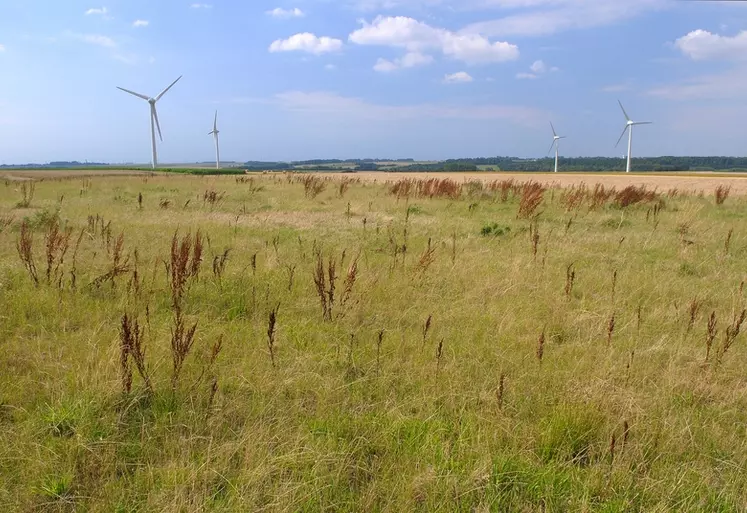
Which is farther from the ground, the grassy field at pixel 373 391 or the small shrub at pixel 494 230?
the small shrub at pixel 494 230

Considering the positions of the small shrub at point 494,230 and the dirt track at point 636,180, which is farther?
the dirt track at point 636,180

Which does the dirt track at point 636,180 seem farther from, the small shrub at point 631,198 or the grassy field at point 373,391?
the grassy field at point 373,391

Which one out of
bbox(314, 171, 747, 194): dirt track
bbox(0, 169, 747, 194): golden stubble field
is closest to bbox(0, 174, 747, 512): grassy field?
bbox(0, 169, 747, 194): golden stubble field

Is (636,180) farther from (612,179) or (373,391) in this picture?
(373,391)

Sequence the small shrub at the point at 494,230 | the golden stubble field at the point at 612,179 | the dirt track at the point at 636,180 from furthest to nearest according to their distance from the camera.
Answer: the golden stubble field at the point at 612,179 → the dirt track at the point at 636,180 → the small shrub at the point at 494,230

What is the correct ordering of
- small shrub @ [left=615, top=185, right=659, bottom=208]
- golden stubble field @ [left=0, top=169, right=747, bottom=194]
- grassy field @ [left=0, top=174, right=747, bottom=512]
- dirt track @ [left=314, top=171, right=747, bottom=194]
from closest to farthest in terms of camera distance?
grassy field @ [left=0, top=174, right=747, bottom=512]
small shrub @ [left=615, top=185, right=659, bottom=208]
dirt track @ [left=314, top=171, right=747, bottom=194]
golden stubble field @ [left=0, top=169, right=747, bottom=194]

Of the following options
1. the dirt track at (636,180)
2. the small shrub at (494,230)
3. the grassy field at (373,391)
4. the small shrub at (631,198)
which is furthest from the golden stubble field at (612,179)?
the grassy field at (373,391)

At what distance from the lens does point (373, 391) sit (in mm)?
3170

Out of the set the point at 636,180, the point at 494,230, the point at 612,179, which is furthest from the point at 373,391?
the point at 612,179

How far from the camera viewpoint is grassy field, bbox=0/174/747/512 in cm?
227

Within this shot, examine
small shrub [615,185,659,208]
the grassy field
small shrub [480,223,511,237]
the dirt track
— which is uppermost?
the dirt track

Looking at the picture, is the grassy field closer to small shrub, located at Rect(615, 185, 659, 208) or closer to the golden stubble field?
small shrub, located at Rect(615, 185, 659, 208)

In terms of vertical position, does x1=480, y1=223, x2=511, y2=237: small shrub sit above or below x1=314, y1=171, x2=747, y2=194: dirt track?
below

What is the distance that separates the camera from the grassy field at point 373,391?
227cm
